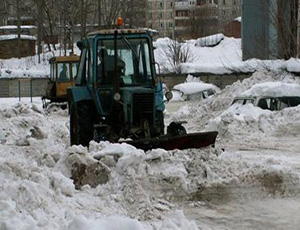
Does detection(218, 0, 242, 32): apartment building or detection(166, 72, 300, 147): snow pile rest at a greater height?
detection(218, 0, 242, 32): apartment building

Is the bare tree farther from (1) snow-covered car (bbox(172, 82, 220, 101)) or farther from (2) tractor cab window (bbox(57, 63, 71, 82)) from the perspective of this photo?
(2) tractor cab window (bbox(57, 63, 71, 82))

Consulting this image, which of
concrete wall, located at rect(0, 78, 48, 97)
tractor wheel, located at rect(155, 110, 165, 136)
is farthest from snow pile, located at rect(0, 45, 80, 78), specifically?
tractor wheel, located at rect(155, 110, 165, 136)

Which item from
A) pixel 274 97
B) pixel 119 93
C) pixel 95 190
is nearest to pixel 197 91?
pixel 274 97

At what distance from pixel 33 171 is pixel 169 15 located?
94237 mm

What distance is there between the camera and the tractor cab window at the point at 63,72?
25.1 meters

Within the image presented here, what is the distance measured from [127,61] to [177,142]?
2.32m

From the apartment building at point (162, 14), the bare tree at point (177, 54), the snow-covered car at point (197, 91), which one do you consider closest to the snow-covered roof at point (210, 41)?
the bare tree at point (177, 54)

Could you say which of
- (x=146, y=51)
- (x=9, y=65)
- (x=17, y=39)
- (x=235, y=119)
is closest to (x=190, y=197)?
(x=146, y=51)

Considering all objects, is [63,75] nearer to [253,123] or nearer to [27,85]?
[253,123]

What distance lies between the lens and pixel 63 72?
25.2m

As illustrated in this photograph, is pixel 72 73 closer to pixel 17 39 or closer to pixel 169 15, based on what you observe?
pixel 17 39

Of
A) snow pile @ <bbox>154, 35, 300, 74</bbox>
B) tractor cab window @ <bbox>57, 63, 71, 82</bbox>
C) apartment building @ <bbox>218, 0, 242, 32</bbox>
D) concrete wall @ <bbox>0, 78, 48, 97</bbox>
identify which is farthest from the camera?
apartment building @ <bbox>218, 0, 242, 32</bbox>

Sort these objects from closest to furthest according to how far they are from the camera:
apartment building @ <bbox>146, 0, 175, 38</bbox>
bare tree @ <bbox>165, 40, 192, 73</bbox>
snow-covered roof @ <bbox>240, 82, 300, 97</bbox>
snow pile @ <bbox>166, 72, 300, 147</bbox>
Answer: snow pile @ <bbox>166, 72, 300, 147</bbox>, snow-covered roof @ <bbox>240, 82, 300, 97</bbox>, bare tree @ <bbox>165, 40, 192, 73</bbox>, apartment building @ <bbox>146, 0, 175, 38</bbox>

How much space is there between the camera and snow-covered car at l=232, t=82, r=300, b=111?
17.0m
